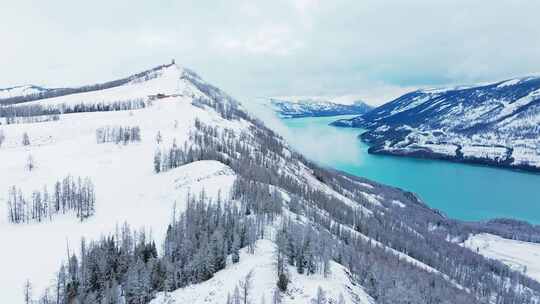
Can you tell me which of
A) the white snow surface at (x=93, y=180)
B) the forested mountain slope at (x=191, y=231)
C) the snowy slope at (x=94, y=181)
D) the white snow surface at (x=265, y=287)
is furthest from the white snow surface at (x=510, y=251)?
the white snow surface at (x=265, y=287)

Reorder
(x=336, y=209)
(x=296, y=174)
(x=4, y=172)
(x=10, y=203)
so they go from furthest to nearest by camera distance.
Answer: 1. (x=296, y=174)
2. (x=336, y=209)
3. (x=4, y=172)
4. (x=10, y=203)

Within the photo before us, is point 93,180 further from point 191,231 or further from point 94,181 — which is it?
point 191,231

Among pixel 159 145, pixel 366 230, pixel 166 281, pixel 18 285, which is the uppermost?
pixel 159 145

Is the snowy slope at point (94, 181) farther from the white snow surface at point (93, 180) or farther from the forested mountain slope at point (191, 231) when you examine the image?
the forested mountain slope at point (191, 231)

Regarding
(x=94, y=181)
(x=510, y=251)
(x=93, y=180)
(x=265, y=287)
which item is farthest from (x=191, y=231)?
(x=510, y=251)

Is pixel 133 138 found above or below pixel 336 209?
above

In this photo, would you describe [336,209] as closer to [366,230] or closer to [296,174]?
[366,230]

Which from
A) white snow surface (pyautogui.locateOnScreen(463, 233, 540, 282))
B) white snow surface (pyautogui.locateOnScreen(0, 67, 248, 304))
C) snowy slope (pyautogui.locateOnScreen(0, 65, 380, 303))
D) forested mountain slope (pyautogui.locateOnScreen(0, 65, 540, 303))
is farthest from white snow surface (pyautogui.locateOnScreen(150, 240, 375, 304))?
white snow surface (pyautogui.locateOnScreen(463, 233, 540, 282))

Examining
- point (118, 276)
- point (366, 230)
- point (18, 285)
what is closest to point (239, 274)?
point (118, 276)
